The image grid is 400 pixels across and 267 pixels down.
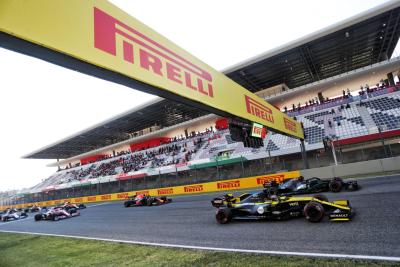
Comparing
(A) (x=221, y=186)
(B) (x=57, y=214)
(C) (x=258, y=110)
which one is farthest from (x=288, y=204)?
(B) (x=57, y=214)

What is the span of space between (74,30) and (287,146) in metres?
23.5

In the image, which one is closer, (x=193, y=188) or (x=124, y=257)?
(x=124, y=257)

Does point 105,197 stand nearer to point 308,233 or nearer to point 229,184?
point 229,184

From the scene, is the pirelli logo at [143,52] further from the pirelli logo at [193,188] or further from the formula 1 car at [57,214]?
the pirelli logo at [193,188]

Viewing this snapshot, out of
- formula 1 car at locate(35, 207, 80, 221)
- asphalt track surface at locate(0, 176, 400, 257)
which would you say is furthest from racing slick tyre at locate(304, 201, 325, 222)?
formula 1 car at locate(35, 207, 80, 221)

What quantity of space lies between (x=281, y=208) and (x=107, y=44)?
6417 mm

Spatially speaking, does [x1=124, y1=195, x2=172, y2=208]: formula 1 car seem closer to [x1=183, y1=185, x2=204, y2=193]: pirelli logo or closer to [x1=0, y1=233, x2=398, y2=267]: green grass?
[x1=183, y1=185, x2=204, y2=193]: pirelli logo

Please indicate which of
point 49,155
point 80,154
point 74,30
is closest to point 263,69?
point 74,30

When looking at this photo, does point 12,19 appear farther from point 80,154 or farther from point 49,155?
point 49,155

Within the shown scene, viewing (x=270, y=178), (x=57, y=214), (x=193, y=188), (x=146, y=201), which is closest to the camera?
(x=57, y=214)

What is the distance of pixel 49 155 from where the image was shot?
6241cm

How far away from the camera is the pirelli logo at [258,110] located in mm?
10698

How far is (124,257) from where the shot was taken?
21.9ft

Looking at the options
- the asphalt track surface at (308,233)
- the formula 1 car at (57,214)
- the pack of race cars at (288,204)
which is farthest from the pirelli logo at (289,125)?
the formula 1 car at (57,214)
